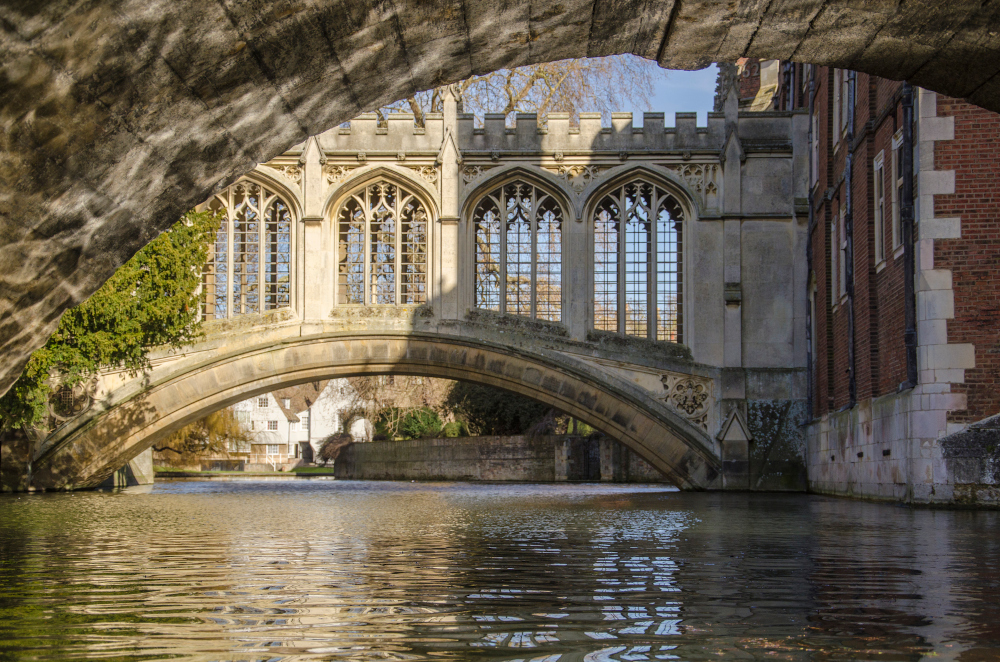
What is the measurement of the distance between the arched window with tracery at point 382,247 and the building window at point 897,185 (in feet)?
26.8

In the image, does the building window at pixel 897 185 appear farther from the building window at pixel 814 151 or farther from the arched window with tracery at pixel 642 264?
the arched window with tracery at pixel 642 264

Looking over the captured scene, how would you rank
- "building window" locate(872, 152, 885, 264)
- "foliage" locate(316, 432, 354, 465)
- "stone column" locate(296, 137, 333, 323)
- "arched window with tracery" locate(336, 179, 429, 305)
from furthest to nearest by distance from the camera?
"foliage" locate(316, 432, 354, 465) < "arched window with tracery" locate(336, 179, 429, 305) < "stone column" locate(296, 137, 333, 323) < "building window" locate(872, 152, 885, 264)

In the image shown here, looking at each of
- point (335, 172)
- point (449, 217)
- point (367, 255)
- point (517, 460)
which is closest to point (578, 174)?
point (449, 217)

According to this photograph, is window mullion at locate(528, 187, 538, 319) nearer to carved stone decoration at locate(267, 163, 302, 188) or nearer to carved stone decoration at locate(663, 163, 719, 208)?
carved stone decoration at locate(663, 163, 719, 208)

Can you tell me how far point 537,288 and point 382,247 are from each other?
2649mm

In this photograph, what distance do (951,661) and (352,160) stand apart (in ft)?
54.7

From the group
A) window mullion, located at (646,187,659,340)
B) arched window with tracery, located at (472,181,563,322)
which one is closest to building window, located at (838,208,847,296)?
window mullion, located at (646,187,659,340)

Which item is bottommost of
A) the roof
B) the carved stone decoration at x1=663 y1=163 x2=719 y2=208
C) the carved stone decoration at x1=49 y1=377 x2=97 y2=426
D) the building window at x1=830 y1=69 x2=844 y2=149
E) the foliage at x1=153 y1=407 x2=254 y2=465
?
the foliage at x1=153 y1=407 x2=254 y2=465

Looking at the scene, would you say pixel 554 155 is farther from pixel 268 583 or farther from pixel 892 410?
pixel 268 583

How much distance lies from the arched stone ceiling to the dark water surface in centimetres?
107

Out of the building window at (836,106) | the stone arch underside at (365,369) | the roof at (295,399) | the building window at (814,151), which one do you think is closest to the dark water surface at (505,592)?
the building window at (836,106)

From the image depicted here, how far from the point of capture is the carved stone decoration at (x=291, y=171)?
61.1 feet

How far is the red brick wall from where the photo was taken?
36.2ft

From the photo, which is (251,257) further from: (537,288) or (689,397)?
(689,397)
